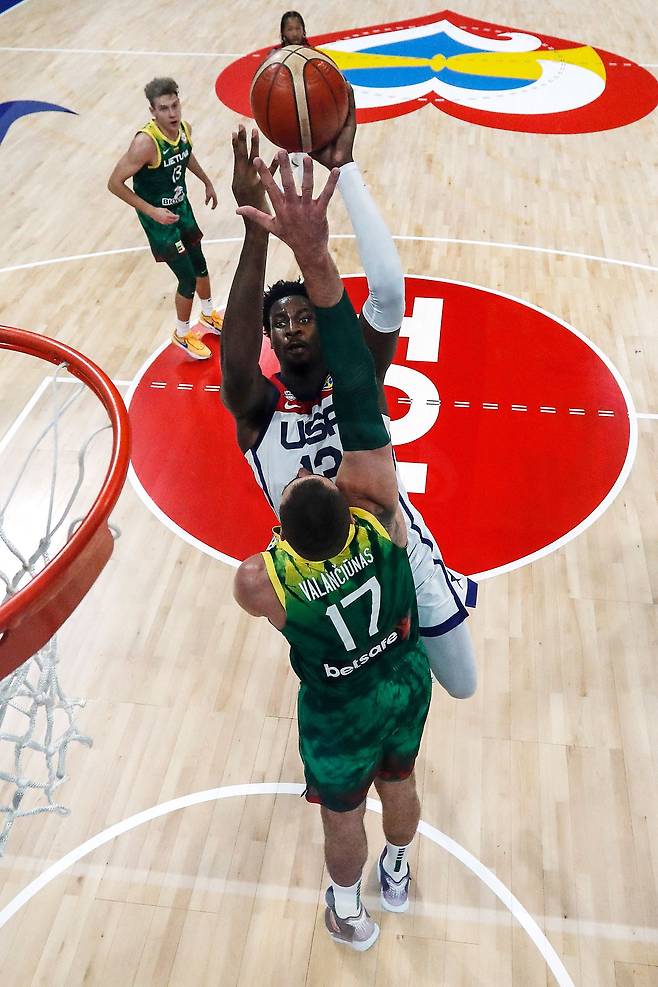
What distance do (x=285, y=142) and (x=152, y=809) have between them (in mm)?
2657

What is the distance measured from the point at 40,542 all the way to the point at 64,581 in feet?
3.93

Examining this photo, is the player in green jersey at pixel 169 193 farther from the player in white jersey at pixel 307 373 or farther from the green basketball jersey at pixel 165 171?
the player in white jersey at pixel 307 373

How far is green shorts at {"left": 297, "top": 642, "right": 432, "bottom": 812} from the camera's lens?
254 cm

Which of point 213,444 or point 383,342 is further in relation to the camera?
point 213,444

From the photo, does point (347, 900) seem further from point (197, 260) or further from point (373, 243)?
point (197, 260)

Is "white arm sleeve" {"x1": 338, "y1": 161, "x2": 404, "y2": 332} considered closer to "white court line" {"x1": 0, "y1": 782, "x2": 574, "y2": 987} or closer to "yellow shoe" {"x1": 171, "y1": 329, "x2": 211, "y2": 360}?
"white court line" {"x1": 0, "y1": 782, "x2": 574, "y2": 987}

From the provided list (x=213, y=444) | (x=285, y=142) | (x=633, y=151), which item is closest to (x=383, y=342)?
(x=285, y=142)

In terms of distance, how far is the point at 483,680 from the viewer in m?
4.02

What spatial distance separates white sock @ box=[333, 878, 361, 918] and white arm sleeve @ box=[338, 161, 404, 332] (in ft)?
6.47

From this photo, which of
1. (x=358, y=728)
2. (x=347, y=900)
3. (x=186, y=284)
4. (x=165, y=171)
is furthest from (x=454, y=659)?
(x=165, y=171)

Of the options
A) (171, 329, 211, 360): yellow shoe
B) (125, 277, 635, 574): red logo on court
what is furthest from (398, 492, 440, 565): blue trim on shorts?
(171, 329, 211, 360): yellow shoe

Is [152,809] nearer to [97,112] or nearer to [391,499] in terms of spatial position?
[391,499]

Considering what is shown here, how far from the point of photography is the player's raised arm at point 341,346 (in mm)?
1775

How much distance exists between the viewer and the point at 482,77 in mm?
10305
